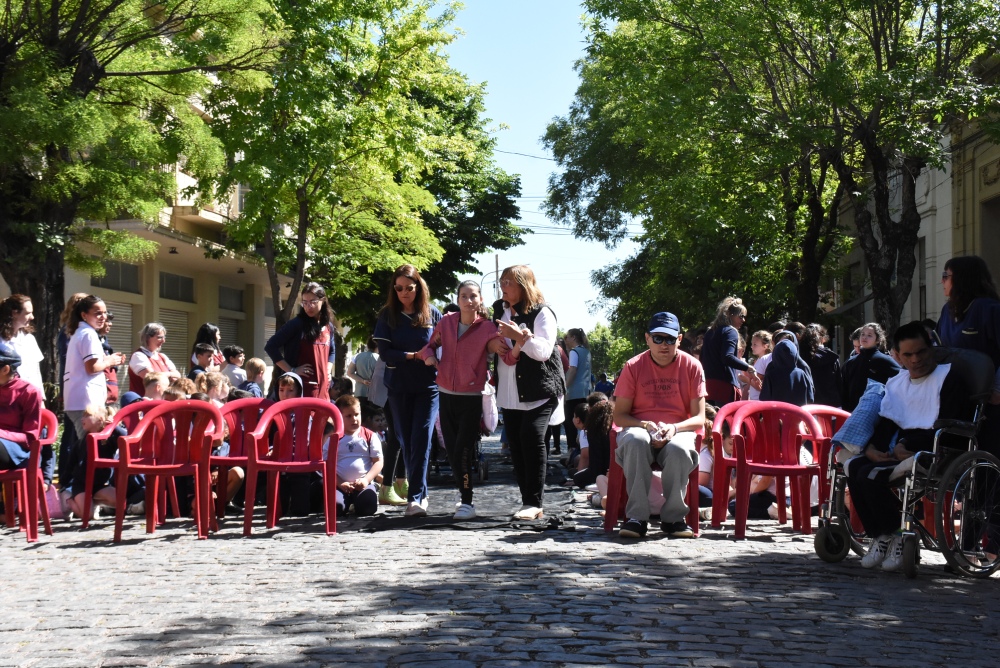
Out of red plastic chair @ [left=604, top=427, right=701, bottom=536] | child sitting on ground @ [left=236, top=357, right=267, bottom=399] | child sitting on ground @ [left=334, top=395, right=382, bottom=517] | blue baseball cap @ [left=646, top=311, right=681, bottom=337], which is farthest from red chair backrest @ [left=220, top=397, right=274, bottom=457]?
blue baseball cap @ [left=646, top=311, right=681, bottom=337]

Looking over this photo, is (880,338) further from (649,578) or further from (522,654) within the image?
(522,654)

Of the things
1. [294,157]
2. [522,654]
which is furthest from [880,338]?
[294,157]

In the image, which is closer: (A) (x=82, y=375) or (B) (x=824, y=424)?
(B) (x=824, y=424)

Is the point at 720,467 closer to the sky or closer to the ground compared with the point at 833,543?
closer to the sky

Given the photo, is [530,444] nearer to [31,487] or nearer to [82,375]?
[31,487]

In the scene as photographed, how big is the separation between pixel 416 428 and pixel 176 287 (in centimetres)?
2546

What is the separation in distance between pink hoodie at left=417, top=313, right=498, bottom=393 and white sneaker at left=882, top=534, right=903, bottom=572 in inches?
139

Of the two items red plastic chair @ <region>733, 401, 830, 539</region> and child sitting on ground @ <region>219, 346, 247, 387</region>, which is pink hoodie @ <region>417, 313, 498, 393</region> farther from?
child sitting on ground @ <region>219, 346, 247, 387</region>

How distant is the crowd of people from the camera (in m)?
7.85

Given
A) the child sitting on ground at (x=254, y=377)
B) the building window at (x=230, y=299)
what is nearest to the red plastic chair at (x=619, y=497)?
the child sitting on ground at (x=254, y=377)

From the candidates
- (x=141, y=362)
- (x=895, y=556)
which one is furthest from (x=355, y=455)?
(x=895, y=556)

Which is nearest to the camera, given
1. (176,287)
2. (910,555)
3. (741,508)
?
(910,555)

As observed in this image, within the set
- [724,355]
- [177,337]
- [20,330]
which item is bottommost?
[724,355]

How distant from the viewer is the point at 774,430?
382 inches
